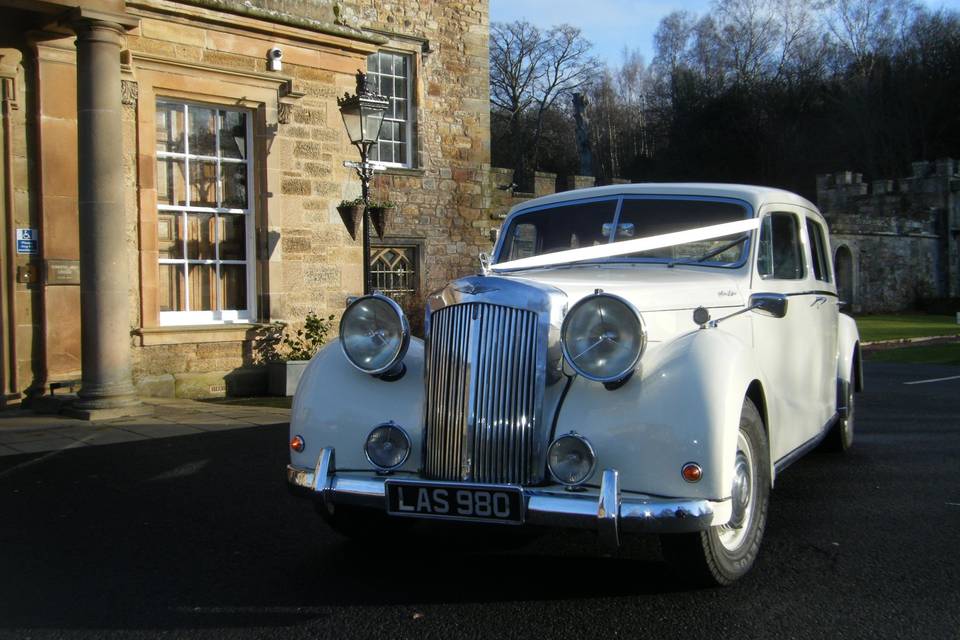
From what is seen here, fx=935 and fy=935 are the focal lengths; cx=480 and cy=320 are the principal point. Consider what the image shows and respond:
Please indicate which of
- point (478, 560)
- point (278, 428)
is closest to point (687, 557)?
point (478, 560)

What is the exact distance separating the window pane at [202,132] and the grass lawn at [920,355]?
11495 mm

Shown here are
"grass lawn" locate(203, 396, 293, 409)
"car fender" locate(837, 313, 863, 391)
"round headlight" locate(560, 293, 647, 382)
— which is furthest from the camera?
"grass lawn" locate(203, 396, 293, 409)

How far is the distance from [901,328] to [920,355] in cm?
899

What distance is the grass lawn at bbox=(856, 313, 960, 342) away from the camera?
22.1m

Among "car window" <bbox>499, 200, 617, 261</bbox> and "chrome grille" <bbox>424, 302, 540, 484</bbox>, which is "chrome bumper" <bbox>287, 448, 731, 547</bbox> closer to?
"chrome grille" <bbox>424, 302, 540, 484</bbox>

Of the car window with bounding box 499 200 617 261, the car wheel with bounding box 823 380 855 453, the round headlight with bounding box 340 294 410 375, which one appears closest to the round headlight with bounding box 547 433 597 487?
the round headlight with bounding box 340 294 410 375

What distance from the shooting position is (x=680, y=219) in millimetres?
5246

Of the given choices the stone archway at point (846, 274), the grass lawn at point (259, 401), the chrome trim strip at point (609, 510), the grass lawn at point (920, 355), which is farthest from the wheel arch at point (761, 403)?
the stone archway at point (846, 274)

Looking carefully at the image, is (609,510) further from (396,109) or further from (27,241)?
(396,109)

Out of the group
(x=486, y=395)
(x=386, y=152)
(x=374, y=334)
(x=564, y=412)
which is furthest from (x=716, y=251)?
(x=386, y=152)

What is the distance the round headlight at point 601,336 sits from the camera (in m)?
3.74

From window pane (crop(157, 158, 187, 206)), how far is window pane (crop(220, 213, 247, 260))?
0.56 meters

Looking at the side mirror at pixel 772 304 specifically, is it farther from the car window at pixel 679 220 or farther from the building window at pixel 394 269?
the building window at pixel 394 269

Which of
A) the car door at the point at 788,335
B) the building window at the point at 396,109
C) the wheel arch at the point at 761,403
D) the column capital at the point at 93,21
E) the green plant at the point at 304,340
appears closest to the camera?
the wheel arch at the point at 761,403
